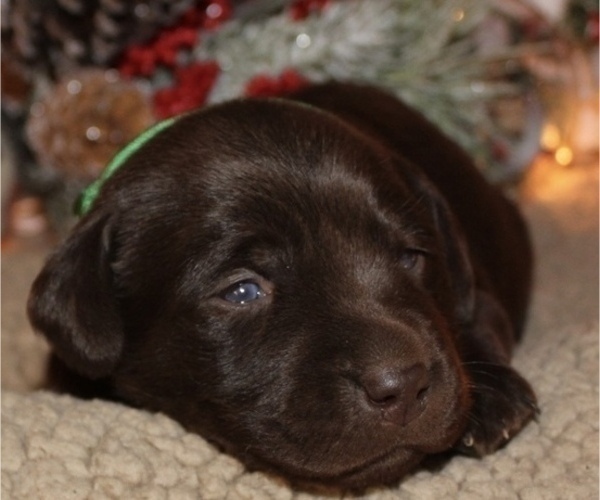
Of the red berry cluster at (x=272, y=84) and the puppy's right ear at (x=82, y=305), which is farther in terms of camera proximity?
the red berry cluster at (x=272, y=84)

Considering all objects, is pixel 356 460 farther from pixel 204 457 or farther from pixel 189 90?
pixel 189 90

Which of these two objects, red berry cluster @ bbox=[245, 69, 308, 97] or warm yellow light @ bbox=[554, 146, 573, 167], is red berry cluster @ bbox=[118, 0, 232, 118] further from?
warm yellow light @ bbox=[554, 146, 573, 167]

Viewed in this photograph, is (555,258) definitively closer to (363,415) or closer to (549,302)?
(549,302)

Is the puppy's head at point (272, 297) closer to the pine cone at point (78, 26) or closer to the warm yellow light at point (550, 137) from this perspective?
the pine cone at point (78, 26)

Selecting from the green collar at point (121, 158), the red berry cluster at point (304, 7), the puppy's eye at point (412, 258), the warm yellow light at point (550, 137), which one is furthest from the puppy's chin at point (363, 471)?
the warm yellow light at point (550, 137)

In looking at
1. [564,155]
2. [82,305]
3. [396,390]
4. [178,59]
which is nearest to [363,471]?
[396,390]

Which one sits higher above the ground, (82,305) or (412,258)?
(82,305)
